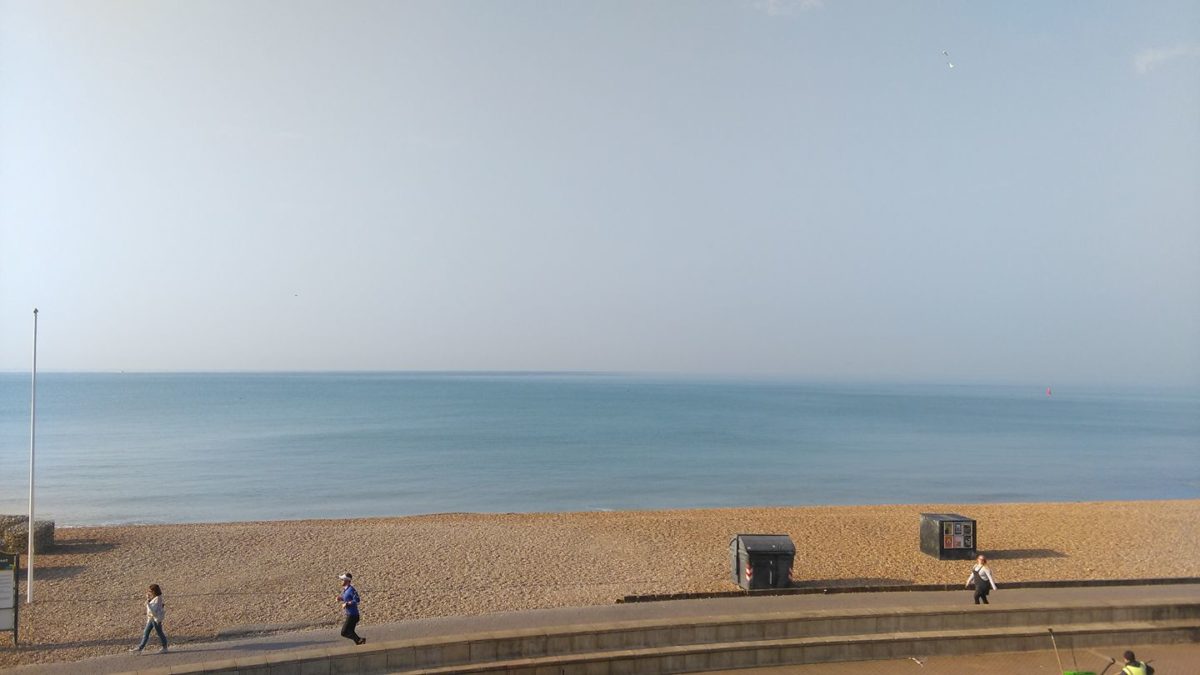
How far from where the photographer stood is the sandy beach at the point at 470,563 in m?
13.9

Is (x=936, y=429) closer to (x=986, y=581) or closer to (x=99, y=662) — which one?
(x=986, y=581)

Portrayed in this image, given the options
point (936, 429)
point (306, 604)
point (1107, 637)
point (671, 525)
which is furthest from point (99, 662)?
point (936, 429)

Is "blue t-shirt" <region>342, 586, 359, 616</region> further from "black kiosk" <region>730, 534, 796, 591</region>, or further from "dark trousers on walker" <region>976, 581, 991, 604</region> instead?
"dark trousers on walker" <region>976, 581, 991, 604</region>

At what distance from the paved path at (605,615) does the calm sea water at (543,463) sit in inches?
810

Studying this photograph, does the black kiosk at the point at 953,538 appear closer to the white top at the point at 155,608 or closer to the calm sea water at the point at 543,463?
the white top at the point at 155,608

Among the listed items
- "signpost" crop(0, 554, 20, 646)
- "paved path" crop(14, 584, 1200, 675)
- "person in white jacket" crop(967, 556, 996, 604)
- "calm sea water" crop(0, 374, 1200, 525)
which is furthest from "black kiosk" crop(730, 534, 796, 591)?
"calm sea water" crop(0, 374, 1200, 525)

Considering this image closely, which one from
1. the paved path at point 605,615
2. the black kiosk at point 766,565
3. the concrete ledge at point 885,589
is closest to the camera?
the paved path at point 605,615

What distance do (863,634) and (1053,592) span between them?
4533 millimetres

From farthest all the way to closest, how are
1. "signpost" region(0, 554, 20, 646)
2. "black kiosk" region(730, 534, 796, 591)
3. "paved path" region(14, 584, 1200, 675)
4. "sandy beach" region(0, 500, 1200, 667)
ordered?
1. "black kiosk" region(730, 534, 796, 591)
2. "sandy beach" region(0, 500, 1200, 667)
3. "signpost" region(0, 554, 20, 646)
4. "paved path" region(14, 584, 1200, 675)

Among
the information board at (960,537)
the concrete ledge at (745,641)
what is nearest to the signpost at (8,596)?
A: the concrete ledge at (745,641)

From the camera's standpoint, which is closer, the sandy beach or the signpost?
the signpost

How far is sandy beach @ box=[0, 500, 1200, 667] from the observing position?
1394 cm

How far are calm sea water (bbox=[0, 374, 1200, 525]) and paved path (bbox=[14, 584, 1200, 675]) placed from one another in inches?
810

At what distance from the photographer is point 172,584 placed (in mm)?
16203
